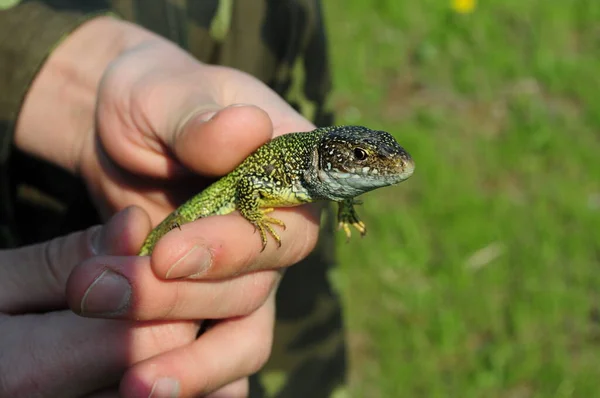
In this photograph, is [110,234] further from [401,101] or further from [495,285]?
[401,101]

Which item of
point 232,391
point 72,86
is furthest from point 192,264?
point 72,86

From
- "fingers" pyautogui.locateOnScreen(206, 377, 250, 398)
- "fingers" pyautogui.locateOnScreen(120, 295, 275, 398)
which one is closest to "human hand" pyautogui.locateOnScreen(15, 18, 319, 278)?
"fingers" pyautogui.locateOnScreen(120, 295, 275, 398)

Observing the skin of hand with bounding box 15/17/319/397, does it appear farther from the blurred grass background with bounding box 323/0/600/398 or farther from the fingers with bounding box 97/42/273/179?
the blurred grass background with bounding box 323/0/600/398

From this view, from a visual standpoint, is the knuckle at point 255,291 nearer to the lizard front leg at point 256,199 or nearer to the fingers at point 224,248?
the fingers at point 224,248

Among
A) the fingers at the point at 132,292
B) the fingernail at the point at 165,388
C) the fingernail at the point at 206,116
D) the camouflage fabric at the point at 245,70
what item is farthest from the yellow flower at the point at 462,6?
the fingernail at the point at 165,388

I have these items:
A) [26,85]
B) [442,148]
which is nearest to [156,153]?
[26,85]
